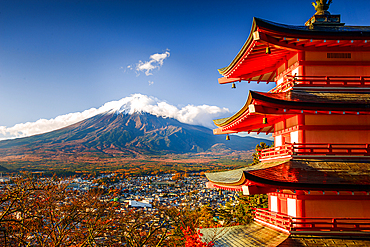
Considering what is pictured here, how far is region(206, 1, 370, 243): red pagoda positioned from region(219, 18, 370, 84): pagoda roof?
3 centimetres

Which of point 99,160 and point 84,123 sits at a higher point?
point 84,123

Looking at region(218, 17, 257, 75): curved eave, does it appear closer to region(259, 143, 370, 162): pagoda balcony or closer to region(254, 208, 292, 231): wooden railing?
region(259, 143, 370, 162): pagoda balcony

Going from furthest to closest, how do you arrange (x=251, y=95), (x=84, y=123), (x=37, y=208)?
(x=84, y=123), (x=37, y=208), (x=251, y=95)

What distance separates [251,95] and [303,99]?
5.48 feet

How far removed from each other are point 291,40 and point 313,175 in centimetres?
391

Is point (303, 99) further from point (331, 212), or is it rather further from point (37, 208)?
point (37, 208)

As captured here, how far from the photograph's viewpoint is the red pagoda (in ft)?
25.8

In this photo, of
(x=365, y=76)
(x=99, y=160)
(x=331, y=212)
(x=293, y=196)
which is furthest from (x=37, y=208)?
(x=99, y=160)

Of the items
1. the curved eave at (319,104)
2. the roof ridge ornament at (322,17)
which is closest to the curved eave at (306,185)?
the curved eave at (319,104)

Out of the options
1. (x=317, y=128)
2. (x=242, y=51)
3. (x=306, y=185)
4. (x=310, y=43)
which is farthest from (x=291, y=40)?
(x=306, y=185)

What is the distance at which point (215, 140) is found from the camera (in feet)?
599

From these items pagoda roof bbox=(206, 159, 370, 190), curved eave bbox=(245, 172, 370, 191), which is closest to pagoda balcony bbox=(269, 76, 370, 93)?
pagoda roof bbox=(206, 159, 370, 190)

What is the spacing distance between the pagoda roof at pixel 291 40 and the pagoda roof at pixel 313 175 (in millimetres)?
3450

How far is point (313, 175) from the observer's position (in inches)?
308
